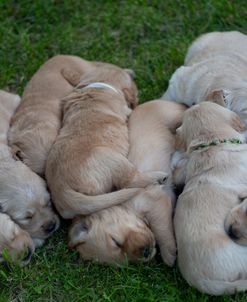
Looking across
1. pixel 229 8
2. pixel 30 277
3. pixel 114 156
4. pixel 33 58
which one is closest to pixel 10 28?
pixel 33 58

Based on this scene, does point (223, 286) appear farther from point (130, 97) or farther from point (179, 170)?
point (130, 97)

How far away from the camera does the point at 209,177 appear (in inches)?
177

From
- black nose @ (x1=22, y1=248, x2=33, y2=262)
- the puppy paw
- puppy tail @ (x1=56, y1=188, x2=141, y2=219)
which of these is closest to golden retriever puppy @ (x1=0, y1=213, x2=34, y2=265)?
black nose @ (x1=22, y1=248, x2=33, y2=262)

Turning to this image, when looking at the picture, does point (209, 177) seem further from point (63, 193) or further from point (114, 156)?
point (63, 193)

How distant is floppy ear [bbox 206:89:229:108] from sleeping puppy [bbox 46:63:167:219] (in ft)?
2.56

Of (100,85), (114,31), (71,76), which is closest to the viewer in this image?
(100,85)

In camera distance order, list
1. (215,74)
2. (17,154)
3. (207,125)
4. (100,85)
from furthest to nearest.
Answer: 1. (215,74)
2. (100,85)
3. (17,154)
4. (207,125)

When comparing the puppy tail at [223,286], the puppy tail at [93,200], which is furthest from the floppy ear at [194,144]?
the puppy tail at [223,286]

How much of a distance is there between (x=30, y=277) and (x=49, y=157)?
97cm

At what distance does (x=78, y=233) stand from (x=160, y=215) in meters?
0.63

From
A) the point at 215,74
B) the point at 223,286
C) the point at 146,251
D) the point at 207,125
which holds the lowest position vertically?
the point at 146,251

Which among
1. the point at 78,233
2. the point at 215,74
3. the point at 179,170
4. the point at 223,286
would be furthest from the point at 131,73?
the point at 223,286

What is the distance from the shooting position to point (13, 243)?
182 inches

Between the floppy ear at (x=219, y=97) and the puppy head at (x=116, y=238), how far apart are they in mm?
1317
